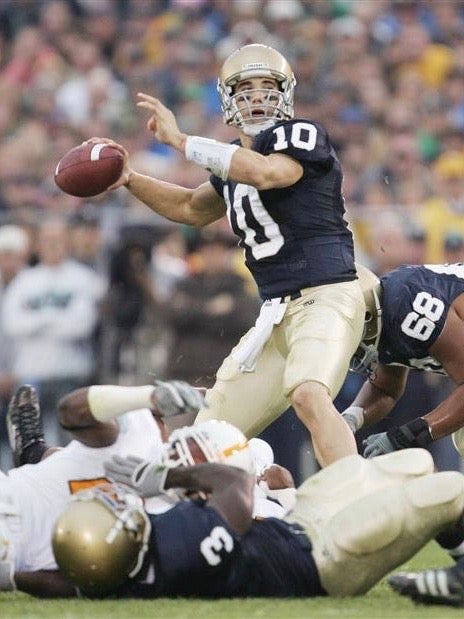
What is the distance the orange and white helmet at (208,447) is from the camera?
565cm

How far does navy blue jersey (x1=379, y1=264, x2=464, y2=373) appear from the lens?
693 centimetres

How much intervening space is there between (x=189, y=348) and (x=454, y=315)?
126 inches

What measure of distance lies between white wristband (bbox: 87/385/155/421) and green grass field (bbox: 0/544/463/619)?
2.01 ft

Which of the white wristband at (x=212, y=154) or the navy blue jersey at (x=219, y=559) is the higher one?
the white wristband at (x=212, y=154)

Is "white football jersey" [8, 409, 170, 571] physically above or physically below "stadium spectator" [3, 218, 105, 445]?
below

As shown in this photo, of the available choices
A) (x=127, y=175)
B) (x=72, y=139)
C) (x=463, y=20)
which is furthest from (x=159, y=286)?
(x=463, y=20)

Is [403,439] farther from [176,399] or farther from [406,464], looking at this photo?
[176,399]

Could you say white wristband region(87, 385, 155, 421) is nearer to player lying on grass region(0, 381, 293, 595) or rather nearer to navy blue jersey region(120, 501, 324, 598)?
player lying on grass region(0, 381, 293, 595)

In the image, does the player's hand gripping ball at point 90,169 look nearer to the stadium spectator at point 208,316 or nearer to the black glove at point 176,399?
the black glove at point 176,399

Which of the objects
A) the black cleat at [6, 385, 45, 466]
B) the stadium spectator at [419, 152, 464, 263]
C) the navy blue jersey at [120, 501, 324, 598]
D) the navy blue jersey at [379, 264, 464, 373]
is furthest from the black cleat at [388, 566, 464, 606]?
the stadium spectator at [419, 152, 464, 263]

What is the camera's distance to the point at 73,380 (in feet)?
33.9

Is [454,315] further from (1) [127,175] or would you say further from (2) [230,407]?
(1) [127,175]

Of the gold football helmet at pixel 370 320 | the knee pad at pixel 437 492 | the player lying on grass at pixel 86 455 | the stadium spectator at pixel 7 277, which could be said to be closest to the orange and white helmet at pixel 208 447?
the player lying on grass at pixel 86 455

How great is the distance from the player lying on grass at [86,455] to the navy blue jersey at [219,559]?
27 cm
